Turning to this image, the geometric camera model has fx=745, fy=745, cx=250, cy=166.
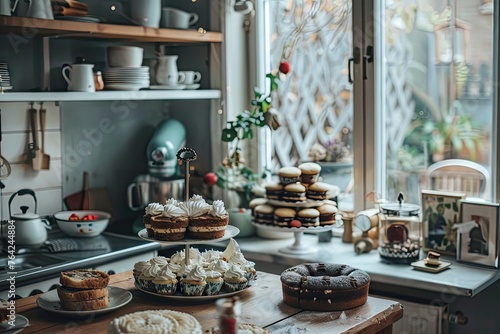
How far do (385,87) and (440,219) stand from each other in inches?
23.7

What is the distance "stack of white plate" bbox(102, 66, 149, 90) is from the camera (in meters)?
3.09

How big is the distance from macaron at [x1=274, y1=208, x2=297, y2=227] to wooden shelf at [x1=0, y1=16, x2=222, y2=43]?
2.92 ft

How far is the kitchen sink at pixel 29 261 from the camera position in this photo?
106 inches

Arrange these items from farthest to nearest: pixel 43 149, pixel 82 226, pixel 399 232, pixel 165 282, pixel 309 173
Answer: pixel 43 149
pixel 82 226
pixel 309 173
pixel 399 232
pixel 165 282

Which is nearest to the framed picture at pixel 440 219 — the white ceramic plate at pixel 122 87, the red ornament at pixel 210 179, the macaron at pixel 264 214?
the macaron at pixel 264 214

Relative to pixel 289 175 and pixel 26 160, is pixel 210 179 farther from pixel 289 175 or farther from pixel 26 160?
pixel 26 160

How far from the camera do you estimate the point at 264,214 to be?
2992 millimetres

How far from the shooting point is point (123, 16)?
3311 mm

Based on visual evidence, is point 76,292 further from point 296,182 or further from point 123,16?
point 123,16

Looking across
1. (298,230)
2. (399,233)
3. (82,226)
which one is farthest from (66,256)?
(399,233)

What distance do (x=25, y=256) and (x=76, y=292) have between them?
92 centimetres

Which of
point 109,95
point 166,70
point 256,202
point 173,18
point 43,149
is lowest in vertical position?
point 256,202

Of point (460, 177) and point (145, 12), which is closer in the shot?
point (460, 177)

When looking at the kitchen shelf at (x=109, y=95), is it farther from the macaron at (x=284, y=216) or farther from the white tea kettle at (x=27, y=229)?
the macaron at (x=284, y=216)
